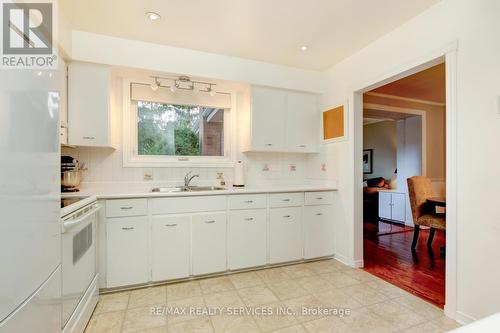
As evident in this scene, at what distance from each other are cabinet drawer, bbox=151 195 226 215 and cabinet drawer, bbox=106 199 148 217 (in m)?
0.09

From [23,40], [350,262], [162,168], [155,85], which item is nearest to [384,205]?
[350,262]

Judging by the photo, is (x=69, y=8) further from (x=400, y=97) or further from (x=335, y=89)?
(x=400, y=97)

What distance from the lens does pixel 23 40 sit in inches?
37.4

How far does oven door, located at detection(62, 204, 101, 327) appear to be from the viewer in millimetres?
1404

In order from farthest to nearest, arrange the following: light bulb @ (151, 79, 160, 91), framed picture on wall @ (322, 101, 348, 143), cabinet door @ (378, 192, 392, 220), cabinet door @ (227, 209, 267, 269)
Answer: cabinet door @ (378, 192, 392, 220) → framed picture on wall @ (322, 101, 348, 143) → light bulb @ (151, 79, 160, 91) → cabinet door @ (227, 209, 267, 269)

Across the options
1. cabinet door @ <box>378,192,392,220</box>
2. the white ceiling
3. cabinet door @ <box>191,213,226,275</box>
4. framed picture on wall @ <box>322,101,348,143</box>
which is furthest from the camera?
cabinet door @ <box>378,192,392,220</box>

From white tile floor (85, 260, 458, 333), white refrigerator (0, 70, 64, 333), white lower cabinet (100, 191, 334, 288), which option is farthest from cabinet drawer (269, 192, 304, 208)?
white refrigerator (0, 70, 64, 333)

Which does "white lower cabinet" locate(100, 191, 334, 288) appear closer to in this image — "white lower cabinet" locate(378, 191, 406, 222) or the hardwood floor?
the hardwood floor

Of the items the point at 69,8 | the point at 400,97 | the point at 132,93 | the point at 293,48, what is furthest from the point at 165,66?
the point at 400,97

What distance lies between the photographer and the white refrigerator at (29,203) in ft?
2.82

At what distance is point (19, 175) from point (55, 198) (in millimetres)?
358

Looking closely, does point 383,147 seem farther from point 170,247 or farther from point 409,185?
point 170,247

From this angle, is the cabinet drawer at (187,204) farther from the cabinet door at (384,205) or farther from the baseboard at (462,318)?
the cabinet door at (384,205)

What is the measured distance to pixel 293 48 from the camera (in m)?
2.66
